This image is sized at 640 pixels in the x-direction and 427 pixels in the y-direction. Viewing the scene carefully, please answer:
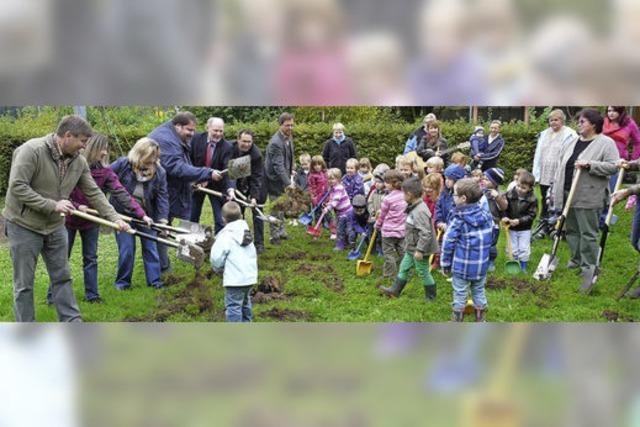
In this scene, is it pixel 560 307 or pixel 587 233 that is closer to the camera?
pixel 560 307

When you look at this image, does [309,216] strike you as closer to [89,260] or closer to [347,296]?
[347,296]

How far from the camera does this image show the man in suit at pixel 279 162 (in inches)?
254

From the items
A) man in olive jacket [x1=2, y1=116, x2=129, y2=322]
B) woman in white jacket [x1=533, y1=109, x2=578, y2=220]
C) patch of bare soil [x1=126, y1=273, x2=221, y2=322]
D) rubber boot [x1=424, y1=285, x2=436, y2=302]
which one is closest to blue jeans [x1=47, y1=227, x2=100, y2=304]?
patch of bare soil [x1=126, y1=273, x2=221, y2=322]

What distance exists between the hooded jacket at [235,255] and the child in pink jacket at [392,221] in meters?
1.67

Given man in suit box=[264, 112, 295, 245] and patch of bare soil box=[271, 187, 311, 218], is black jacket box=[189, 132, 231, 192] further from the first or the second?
patch of bare soil box=[271, 187, 311, 218]

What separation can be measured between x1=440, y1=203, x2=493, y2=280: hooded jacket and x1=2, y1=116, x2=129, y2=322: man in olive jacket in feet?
7.14

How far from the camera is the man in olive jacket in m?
2.92

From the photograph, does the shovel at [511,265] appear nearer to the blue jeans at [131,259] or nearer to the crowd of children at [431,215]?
the crowd of children at [431,215]

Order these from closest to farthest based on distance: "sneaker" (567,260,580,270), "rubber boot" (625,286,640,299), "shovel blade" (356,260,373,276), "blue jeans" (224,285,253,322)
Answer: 1. "blue jeans" (224,285,253,322)
2. "rubber boot" (625,286,640,299)
3. "sneaker" (567,260,580,270)
4. "shovel blade" (356,260,373,276)

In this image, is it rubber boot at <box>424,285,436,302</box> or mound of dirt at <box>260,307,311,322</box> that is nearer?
mound of dirt at <box>260,307,311,322</box>
